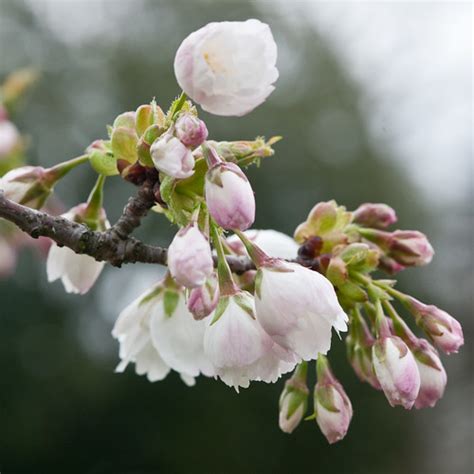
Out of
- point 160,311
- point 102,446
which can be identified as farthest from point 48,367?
point 160,311

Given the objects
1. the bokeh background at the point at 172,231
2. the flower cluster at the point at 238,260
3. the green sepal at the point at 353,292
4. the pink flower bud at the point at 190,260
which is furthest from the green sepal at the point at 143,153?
the bokeh background at the point at 172,231

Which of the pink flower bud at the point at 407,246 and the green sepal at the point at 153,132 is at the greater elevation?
the green sepal at the point at 153,132

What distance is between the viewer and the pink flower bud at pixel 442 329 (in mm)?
604

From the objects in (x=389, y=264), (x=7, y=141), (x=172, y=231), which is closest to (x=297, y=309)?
(x=389, y=264)

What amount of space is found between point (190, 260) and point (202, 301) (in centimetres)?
5

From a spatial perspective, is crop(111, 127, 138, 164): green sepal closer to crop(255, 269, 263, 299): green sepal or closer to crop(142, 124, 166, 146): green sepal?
crop(142, 124, 166, 146): green sepal

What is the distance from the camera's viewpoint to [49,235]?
0.56 meters

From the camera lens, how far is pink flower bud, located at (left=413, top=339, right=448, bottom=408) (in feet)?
1.95

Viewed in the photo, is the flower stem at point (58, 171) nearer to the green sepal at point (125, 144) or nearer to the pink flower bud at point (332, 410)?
the green sepal at point (125, 144)

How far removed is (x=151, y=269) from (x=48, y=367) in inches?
85.6

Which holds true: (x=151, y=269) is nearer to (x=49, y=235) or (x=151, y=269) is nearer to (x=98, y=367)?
(x=98, y=367)

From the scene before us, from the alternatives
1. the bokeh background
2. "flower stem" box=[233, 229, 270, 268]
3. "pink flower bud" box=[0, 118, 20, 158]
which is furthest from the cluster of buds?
the bokeh background

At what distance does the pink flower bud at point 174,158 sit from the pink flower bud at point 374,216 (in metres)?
0.29

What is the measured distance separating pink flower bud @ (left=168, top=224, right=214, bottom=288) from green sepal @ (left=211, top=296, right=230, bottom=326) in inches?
2.7
